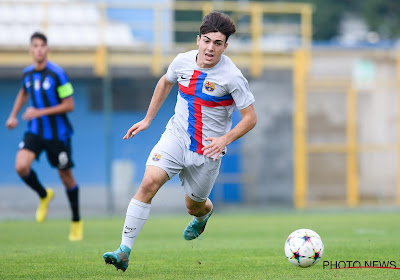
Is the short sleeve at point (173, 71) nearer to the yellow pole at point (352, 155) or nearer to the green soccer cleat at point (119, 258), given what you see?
the green soccer cleat at point (119, 258)

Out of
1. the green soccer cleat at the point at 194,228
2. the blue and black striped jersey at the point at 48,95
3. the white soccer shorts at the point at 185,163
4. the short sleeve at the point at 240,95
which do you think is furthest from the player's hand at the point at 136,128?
the blue and black striped jersey at the point at 48,95

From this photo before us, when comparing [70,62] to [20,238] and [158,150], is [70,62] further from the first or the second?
[158,150]

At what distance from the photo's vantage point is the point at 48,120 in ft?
31.6

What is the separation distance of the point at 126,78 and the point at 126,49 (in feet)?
2.52

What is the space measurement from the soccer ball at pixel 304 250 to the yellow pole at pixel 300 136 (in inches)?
499

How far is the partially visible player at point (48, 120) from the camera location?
9.55m

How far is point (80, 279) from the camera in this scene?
5.68m

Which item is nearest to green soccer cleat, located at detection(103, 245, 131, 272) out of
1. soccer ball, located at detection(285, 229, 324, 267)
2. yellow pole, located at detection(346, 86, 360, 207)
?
soccer ball, located at detection(285, 229, 324, 267)

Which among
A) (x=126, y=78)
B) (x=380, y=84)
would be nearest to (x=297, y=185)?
(x=380, y=84)

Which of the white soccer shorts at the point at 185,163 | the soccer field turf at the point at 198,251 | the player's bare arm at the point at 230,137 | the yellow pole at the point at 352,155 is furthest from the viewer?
the yellow pole at the point at 352,155

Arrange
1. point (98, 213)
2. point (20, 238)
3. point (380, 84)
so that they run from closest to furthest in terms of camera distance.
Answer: point (20, 238), point (98, 213), point (380, 84)

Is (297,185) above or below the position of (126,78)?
below

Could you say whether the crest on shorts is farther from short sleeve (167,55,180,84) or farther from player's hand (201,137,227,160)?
short sleeve (167,55,180,84)

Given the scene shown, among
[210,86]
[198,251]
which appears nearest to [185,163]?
[210,86]
